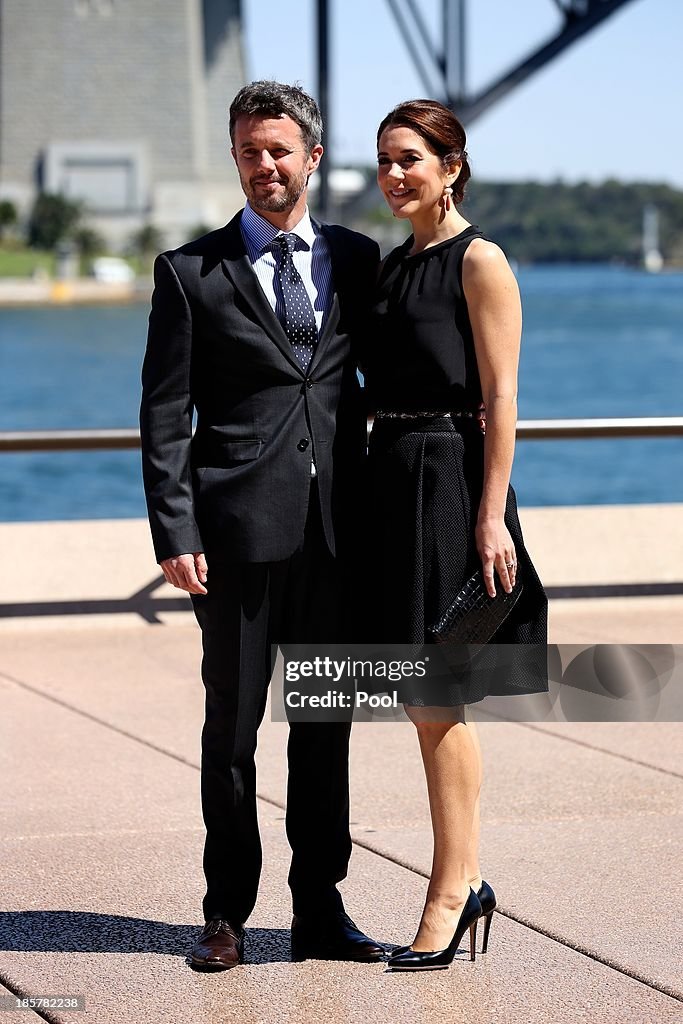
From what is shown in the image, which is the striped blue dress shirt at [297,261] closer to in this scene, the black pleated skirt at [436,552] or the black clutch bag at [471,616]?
the black pleated skirt at [436,552]

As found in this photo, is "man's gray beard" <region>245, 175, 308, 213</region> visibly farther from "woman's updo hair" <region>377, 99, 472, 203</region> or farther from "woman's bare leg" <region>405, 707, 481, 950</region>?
"woman's bare leg" <region>405, 707, 481, 950</region>

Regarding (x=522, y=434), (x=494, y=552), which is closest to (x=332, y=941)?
(x=494, y=552)

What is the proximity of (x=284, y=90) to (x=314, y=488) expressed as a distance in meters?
0.66

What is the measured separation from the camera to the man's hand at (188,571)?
2609mm

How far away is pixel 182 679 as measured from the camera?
4.78 meters

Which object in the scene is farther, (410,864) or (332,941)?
(410,864)

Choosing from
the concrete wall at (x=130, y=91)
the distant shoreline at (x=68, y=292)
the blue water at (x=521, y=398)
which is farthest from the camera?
the concrete wall at (x=130, y=91)

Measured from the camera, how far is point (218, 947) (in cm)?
266

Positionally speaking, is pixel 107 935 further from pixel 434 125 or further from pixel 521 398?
pixel 521 398

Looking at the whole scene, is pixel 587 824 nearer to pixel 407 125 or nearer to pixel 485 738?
pixel 485 738

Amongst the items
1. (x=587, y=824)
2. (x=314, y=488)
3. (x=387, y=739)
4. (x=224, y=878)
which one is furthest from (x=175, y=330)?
(x=387, y=739)

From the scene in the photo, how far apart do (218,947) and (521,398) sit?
123 ft

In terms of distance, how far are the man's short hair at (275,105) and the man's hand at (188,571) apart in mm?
704

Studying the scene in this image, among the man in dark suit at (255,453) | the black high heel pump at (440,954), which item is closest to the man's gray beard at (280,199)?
the man in dark suit at (255,453)
